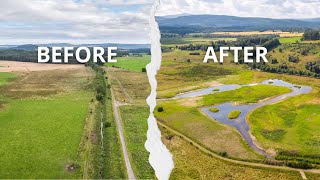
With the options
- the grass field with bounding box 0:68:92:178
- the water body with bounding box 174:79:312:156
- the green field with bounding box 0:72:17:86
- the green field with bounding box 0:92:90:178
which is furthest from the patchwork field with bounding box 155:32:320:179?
the green field with bounding box 0:72:17:86

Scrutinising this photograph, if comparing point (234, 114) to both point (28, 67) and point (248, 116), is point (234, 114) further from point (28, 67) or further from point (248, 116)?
point (28, 67)

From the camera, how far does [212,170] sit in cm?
4844

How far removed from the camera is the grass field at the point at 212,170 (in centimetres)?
4672

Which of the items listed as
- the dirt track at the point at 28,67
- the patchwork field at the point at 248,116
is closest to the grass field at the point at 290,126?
the patchwork field at the point at 248,116

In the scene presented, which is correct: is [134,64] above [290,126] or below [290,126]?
above

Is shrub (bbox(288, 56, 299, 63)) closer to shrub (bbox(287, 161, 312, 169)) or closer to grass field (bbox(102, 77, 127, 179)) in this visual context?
shrub (bbox(287, 161, 312, 169))

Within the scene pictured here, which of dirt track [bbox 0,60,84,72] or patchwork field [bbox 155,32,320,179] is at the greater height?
dirt track [bbox 0,60,84,72]

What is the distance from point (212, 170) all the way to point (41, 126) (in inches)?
933

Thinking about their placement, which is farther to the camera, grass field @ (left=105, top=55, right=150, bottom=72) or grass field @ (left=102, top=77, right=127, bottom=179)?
grass field @ (left=105, top=55, right=150, bottom=72)

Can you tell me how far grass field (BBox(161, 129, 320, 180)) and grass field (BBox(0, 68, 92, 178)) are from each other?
12810 mm

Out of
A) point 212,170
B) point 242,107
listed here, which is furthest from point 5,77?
point 212,170

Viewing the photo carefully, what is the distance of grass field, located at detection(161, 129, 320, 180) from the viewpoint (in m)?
46.7

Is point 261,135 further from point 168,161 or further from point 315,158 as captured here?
point 168,161

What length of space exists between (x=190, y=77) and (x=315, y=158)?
253ft
